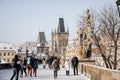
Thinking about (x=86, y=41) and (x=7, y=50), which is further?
(x=7, y=50)

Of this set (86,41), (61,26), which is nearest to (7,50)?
(61,26)

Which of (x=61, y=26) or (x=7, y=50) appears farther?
(x=61, y=26)

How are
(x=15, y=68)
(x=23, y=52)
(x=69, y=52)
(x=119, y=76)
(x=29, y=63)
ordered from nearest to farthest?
(x=119, y=76) < (x=15, y=68) < (x=29, y=63) < (x=23, y=52) < (x=69, y=52)

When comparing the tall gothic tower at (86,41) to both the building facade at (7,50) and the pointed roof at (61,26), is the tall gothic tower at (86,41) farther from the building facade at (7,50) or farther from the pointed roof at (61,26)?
the pointed roof at (61,26)

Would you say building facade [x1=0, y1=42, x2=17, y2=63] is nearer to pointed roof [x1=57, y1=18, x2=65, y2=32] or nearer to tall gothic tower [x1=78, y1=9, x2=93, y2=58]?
pointed roof [x1=57, y1=18, x2=65, y2=32]

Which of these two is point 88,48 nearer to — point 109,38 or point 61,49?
point 109,38

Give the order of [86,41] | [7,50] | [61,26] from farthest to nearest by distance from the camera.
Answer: [61,26], [7,50], [86,41]

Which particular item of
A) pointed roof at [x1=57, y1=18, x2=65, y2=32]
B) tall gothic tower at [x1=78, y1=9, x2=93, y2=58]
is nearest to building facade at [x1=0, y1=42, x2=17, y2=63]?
pointed roof at [x1=57, y1=18, x2=65, y2=32]

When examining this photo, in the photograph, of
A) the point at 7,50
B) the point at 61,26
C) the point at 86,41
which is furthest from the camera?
the point at 61,26

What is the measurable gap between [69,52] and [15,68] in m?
149

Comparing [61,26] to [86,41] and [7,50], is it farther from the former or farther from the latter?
[86,41]

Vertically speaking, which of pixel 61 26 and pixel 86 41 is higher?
pixel 61 26

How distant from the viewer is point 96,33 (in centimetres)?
4153

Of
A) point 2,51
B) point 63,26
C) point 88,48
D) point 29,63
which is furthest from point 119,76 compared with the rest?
point 63,26
